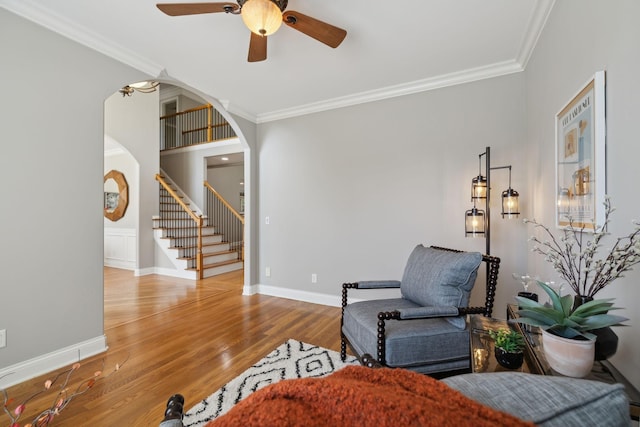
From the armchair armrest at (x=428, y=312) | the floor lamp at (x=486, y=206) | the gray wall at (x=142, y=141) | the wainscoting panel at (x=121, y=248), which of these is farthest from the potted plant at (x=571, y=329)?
the wainscoting panel at (x=121, y=248)

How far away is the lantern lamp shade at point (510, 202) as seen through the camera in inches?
96.3

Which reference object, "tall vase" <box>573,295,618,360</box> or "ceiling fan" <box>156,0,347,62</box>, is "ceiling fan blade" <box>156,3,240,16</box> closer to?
"ceiling fan" <box>156,0,347,62</box>

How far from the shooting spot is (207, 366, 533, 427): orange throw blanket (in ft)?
1.24

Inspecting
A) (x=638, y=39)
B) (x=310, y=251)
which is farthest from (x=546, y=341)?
(x=310, y=251)

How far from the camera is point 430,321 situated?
179cm

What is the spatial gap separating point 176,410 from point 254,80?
308 cm

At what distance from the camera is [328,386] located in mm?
449

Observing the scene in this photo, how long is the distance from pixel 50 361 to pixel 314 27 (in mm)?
3058

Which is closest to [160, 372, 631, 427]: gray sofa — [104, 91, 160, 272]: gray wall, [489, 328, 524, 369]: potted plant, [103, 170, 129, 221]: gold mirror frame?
[489, 328, 524, 369]: potted plant

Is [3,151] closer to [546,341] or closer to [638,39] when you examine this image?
[546,341]

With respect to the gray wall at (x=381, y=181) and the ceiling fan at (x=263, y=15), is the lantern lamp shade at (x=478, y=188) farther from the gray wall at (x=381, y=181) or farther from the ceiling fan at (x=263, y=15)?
the ceiling fan at (x=263, y=15)

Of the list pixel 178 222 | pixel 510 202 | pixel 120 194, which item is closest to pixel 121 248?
pixel 120 194

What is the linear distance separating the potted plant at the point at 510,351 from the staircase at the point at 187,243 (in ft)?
16.4

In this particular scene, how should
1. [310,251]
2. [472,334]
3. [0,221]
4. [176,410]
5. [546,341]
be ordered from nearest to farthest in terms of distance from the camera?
1. [176,410]
2. [546,341]
3. [472,334]
4. [0,221]
5. [310,251]
